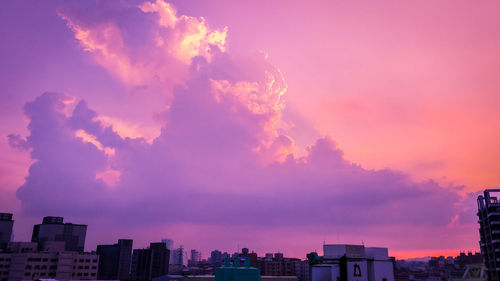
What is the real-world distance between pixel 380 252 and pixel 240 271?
34235 mm

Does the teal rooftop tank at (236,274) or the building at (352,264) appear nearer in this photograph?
the teal rooftop tank at (236,274)

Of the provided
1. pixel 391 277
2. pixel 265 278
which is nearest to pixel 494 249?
pixel 391 277

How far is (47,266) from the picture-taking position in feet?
527

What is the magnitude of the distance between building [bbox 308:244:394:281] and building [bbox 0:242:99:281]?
367 ft

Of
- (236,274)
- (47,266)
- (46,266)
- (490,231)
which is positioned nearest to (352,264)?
(236,274)

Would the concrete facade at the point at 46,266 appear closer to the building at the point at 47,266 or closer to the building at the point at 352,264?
the building at the point at 47,266

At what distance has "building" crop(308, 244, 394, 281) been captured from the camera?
87.1 metres

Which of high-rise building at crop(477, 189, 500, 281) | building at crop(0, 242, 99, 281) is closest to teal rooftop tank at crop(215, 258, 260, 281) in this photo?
high-rise building at crop(477, 189, 500, 281)

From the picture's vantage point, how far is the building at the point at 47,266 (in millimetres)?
158500

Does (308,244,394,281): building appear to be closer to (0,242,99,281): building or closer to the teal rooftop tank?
the teal rooftop tank

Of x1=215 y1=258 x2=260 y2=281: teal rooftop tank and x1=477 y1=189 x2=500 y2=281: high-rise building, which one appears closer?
x1=215 y1=258 x2=260 y2=281: teal rooftop tank

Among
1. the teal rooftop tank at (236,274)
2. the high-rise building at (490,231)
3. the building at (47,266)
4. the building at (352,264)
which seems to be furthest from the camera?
the building at (47,266)

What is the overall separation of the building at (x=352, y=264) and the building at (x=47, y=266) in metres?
112

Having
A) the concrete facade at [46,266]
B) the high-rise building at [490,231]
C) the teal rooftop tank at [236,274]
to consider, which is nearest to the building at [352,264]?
the teal rooftop tank at [236,274]
